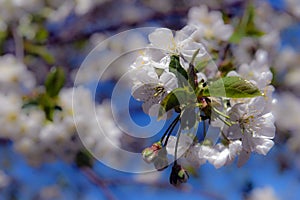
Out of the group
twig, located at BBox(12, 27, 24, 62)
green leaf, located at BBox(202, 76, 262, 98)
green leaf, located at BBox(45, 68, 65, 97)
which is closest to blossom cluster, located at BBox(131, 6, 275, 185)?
green leaf, located at BBox(202, 76, 262, 98)

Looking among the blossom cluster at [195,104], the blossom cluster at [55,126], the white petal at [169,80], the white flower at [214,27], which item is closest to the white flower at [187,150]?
the blossom cluster at [195,104]

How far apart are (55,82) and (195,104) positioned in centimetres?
112

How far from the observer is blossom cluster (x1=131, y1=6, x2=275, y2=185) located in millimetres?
848

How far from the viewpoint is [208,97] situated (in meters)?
0.88

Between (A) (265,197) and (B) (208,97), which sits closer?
(B) (208,97)

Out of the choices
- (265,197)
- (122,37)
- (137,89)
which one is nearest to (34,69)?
(122,37)

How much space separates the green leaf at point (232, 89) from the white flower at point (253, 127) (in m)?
0.05

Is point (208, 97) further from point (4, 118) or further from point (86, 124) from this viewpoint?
point (4, 118)

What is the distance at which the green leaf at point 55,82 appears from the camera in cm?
184

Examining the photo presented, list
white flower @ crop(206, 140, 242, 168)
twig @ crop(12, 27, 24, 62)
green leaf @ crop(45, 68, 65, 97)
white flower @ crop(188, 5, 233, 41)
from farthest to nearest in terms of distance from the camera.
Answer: twig @ crop(12, 27, 24, 62)
green leaf @ crop(45, 68, 65, 97)
white flower @ crop(188, 5, 233, 41)
white flower @ crop(206, 140, 242, 168)

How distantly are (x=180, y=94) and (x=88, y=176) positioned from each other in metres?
1.48

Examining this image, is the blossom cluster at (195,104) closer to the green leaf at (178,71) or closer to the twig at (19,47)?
the green leaf at (178,71)

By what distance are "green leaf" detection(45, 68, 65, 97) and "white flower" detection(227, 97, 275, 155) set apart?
41.7 inches

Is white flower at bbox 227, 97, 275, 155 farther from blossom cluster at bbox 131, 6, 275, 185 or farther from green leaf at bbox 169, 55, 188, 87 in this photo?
green leaf at bbox 169, 55, 188, 87
